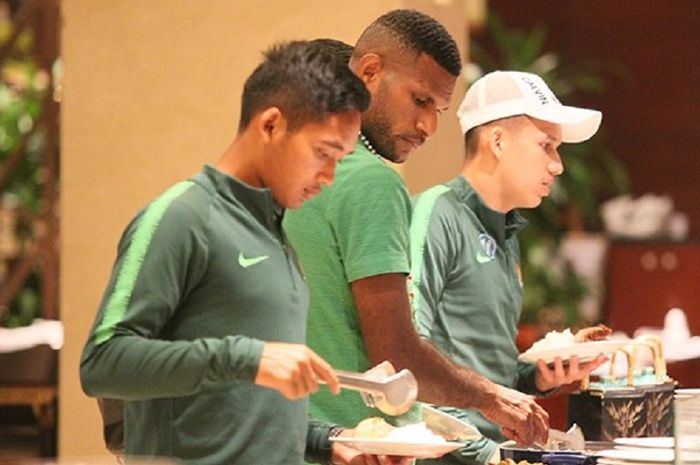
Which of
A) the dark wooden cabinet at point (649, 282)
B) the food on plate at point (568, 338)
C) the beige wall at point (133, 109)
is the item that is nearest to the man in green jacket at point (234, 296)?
the food on plate at point (568, 338)

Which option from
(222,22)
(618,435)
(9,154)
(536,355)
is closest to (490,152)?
(536,355)

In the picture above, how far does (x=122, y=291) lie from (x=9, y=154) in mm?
5600

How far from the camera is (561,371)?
153 inches

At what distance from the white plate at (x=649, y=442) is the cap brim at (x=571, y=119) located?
2.73 feet

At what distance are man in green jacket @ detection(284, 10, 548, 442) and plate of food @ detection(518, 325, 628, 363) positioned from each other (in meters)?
0.50

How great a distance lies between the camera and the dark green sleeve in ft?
7.95

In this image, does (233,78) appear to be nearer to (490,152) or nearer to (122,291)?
(490,152)

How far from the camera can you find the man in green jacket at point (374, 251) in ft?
10.1

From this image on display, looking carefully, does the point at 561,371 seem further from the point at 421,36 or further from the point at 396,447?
the point at 396,447

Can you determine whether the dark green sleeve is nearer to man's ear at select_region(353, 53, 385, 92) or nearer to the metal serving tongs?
the metal serving tongs

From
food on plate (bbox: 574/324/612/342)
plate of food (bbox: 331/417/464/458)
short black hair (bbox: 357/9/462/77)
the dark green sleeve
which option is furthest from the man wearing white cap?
the dark green sleeve

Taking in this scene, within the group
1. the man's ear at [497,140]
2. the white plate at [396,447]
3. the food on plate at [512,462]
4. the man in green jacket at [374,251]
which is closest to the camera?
the white plate at [396,447]

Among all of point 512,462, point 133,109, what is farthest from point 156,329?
point 133,109

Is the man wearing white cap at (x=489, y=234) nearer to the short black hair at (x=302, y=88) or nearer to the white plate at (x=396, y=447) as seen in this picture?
the white plate at (x=396, y=447)
